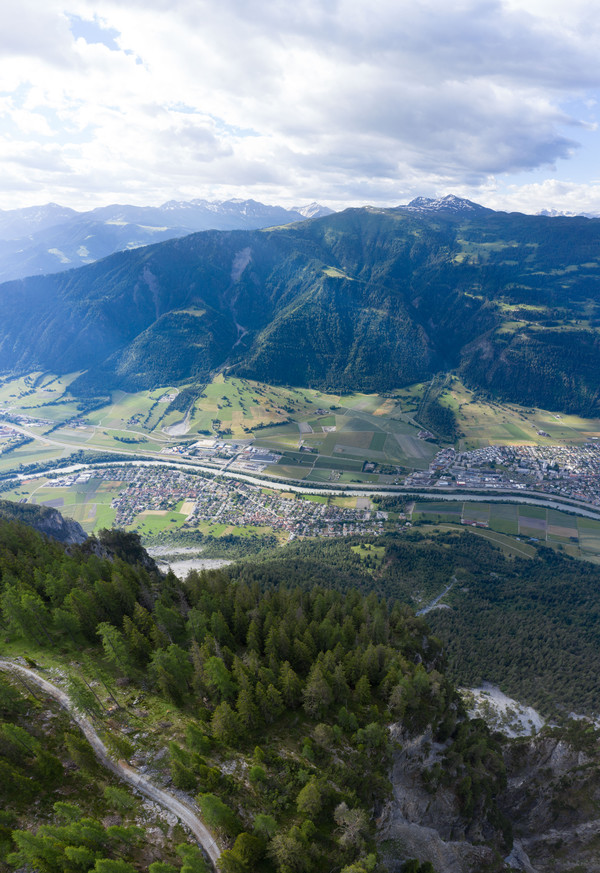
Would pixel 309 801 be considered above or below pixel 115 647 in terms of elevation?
below

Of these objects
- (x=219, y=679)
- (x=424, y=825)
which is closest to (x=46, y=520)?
(x=219, y=679)

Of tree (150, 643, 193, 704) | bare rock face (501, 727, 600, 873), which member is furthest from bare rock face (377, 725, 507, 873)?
tree (150, 643, 193, 704)

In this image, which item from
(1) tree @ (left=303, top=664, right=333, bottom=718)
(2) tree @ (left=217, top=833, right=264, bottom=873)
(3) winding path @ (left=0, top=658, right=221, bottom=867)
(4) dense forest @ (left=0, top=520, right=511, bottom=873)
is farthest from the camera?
(1) tree @ (left=303, top=664, right=333, bottom=718)

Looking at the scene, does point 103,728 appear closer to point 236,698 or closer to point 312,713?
point 236,698

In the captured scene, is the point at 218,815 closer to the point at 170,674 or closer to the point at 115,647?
the point at 170,674

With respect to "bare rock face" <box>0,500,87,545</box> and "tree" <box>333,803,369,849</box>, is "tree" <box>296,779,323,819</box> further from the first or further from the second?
"bare rock face" <box>0,500,87,545</box>

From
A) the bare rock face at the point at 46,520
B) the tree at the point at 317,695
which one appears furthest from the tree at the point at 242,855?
the bare rock face at the point at 46,520

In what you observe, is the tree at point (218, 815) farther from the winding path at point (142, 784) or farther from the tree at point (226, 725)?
the tree at point (226, 725)
